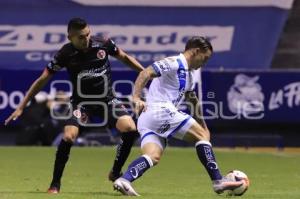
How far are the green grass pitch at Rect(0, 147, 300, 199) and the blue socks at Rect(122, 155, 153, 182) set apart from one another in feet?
0.96

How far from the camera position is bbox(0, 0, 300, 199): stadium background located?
60.8ft

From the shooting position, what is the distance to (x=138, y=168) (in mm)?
9555

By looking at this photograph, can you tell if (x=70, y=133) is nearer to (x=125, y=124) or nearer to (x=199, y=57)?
(x=125, y=124)

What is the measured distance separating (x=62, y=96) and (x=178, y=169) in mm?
7556

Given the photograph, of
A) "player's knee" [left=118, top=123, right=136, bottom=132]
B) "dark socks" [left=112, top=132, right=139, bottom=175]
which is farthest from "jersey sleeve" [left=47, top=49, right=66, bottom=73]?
"dark socks" [left=112, top=132, right=139, bottom=175]

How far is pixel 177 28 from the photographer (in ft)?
85.6

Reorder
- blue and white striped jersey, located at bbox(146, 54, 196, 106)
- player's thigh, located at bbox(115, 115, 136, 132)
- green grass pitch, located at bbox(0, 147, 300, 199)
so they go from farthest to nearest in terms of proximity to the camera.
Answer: player's thigh, located at bbox(115, 115, 136, 132) → green grass pitch, located at bbox(0, 147, 300, 199) → blue and white striped jersey, located at bbox(146, 54, 196, 106)

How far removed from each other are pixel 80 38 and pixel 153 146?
1.60m

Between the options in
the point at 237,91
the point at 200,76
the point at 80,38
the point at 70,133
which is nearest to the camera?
the point at 80,38

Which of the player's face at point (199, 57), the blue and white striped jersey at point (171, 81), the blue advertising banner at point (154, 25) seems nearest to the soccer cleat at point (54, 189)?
the blue and white striped jersey at point (171, 81)

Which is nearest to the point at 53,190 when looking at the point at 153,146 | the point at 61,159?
the point at 61,159

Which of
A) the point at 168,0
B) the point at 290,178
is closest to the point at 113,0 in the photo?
the point at 168,0

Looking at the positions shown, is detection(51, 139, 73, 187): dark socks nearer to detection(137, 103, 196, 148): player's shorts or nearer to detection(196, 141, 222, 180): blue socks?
detection(137, 103, 196, 148): player's shorts

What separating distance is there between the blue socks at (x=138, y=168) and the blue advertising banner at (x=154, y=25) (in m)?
16.3
